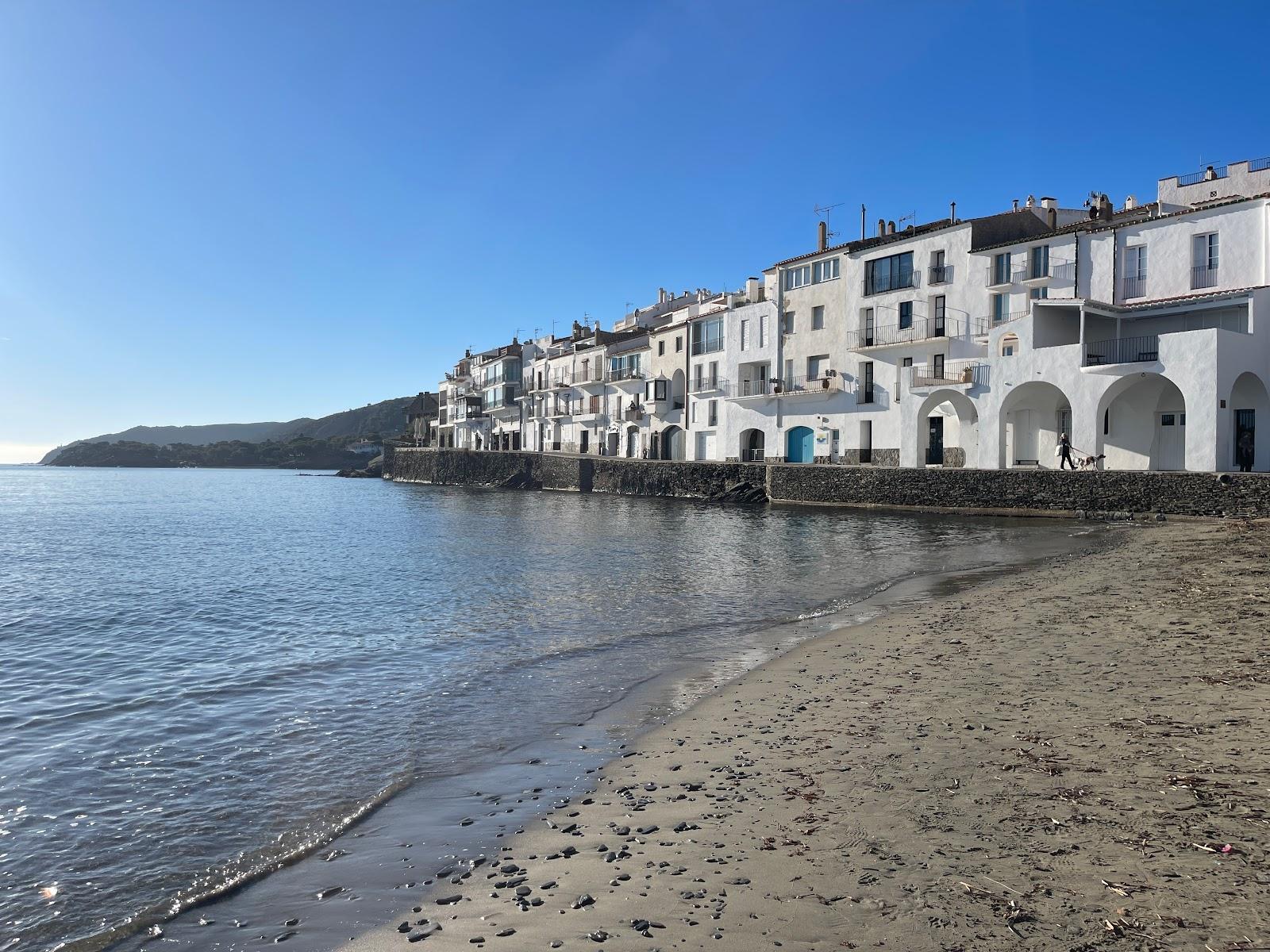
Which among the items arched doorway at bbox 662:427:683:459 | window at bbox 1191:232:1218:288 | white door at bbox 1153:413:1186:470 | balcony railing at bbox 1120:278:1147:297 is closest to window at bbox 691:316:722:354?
arched doorway at bbox 662:427:683:459

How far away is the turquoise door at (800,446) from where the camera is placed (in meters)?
55.9

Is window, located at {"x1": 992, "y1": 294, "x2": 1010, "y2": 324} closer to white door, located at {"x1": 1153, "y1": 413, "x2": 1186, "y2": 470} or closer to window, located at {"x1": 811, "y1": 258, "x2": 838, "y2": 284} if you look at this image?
white door, located at {"x1": 1153, "y1": 413, "x2": 1186, "y2": 470}

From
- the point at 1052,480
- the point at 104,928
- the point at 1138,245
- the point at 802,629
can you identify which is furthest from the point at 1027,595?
the point at 1138,245

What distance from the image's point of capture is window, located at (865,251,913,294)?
48750mm

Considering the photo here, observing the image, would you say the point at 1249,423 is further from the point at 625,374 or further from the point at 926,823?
the point at 625,374

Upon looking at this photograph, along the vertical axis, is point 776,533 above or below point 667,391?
below

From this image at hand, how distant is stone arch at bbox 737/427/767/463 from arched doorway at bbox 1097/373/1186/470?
25.1 metres

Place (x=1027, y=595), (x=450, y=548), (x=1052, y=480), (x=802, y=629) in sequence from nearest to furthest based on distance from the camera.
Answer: (x=802, y=629), (x=1027, y=595), (x=450, y=548), (x=1052, y=480)

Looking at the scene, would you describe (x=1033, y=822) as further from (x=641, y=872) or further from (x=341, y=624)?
(x=341, y=624)

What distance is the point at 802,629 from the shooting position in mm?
14867

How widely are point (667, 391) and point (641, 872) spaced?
6428cm

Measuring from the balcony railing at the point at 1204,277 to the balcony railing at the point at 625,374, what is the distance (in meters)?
43.0

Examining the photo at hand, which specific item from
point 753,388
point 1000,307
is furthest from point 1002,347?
point 753,388

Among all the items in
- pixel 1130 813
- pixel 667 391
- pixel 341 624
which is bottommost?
pixel 341 624
